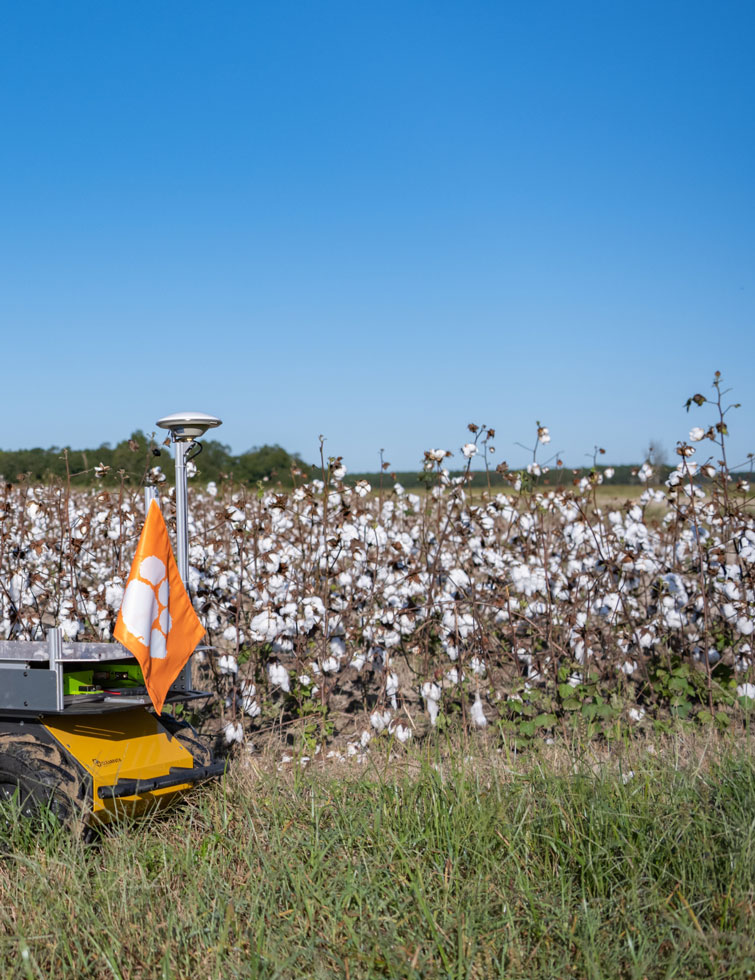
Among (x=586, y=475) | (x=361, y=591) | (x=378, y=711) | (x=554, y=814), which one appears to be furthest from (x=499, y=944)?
(x=586, y=475)

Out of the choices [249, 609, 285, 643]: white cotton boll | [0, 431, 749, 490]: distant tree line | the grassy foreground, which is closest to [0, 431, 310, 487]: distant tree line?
[0, 431, 749, 490]: distant tree line

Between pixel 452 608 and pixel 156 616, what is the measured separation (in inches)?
101

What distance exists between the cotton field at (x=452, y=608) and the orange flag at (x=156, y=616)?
4.26 feet

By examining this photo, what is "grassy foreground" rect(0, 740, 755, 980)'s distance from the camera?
274cm

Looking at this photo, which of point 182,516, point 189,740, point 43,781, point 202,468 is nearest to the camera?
point 43,781

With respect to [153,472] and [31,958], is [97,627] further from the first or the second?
[31,958]

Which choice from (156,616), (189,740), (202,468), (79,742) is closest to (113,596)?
(189,740)

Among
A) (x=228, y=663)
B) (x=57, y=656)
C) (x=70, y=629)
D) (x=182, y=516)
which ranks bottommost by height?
(x=228, y=663)

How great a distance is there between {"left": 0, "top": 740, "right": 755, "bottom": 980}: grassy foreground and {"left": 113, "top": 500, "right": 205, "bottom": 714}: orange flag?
2.07 ft

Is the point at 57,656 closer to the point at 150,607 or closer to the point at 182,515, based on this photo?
the point at 150,607

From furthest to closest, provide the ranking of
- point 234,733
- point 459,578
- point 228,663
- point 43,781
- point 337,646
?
1. point 459,578
2. point 337,646
3. point 228,663
4. point 234,733
5. point 43,781

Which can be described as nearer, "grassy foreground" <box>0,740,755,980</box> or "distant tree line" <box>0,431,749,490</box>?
"grassy foreground" <box>0,740,755,980</box>

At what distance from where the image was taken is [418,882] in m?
3.10

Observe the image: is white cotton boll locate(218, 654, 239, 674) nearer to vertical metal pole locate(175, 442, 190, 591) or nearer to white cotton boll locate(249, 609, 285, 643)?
white cotton boll locate(249, 609, 285, 643)
